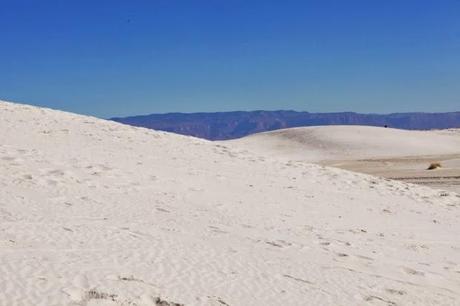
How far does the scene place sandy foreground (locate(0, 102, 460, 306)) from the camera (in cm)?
532

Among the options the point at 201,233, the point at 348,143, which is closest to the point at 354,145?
the point at 348,143

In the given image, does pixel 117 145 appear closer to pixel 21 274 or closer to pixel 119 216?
pixel 119 216

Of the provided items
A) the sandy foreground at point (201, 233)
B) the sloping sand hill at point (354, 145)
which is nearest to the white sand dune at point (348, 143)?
the sloping sand hill at point (354, 145)

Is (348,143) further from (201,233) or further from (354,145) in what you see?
(201,233)

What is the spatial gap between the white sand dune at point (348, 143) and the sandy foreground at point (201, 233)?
28427mm

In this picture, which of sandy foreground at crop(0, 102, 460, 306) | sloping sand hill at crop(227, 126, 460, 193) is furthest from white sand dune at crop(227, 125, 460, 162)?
sandy foreground at crop(0, 102, 460, 306)

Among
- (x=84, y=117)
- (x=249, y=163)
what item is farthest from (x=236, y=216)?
(x=84, y=117)

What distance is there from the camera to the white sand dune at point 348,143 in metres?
44.9

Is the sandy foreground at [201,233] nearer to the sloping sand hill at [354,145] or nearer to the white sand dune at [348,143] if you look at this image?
the sloping sand hill at [354,145]

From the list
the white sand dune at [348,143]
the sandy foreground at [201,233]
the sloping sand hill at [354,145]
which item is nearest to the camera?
the sandy foreground at [201,233]

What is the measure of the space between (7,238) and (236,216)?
3.91m

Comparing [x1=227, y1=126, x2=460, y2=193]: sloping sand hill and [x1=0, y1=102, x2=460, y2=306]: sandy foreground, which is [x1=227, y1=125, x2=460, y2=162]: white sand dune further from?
[x1=0, y1=102, x2=460, y2=306]: sandy foreground

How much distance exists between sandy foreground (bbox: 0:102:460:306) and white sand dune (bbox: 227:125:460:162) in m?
28.4

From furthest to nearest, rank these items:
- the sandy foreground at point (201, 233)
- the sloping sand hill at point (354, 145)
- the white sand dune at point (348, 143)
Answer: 1. the white sand dune at point (348, 143)
2. the sloping sand hill at point (354, 145)
3. the sandy foreground at point (201, 233)
